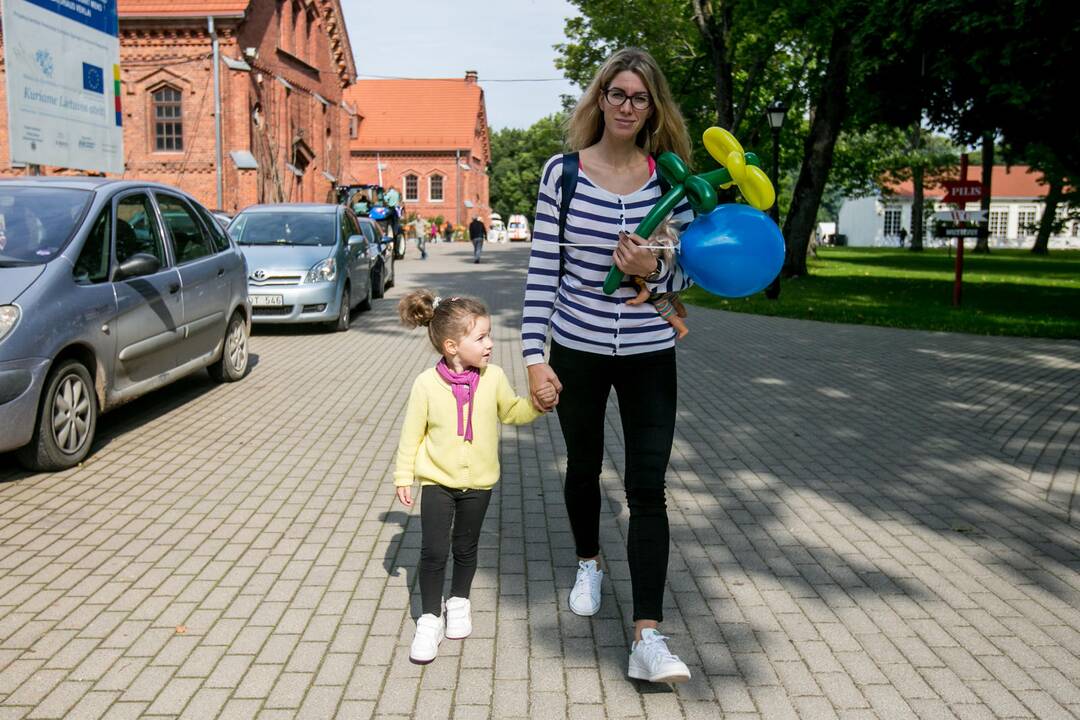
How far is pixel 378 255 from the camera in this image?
68.0ft

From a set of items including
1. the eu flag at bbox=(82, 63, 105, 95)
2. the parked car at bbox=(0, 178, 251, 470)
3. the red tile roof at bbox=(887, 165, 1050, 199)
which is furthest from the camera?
the red tile roof at bbox=(887, 165, 1050, 199)

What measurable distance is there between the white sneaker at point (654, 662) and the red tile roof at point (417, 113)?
71141 mm

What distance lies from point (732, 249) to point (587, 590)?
1.53m

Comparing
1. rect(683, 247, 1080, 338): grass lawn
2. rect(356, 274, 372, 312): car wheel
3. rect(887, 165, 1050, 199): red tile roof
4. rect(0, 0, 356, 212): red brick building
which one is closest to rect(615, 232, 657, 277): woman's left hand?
rect(683, 247, 1080, 338): grass lawn

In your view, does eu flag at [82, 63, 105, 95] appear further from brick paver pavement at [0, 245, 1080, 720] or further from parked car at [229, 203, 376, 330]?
brick paver pavement at [0, 245, 1080, 720]

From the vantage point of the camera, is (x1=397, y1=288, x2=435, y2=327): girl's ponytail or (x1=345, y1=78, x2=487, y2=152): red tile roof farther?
(x1=345, y1=78, x2=487, y2=152): red tile roof

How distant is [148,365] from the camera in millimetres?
7637

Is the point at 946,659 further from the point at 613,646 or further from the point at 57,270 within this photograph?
the point at 57,270

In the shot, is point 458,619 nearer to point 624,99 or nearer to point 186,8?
point 624,99

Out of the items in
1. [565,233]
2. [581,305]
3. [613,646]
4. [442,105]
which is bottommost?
[613,646]

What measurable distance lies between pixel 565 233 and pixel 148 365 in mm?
5068

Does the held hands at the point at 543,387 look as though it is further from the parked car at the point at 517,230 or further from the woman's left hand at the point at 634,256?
the parked car at the point at 517,230

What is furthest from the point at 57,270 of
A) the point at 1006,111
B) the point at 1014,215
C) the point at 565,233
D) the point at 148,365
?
the point at 1014,215

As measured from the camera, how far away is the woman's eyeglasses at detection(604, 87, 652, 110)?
3461mm
